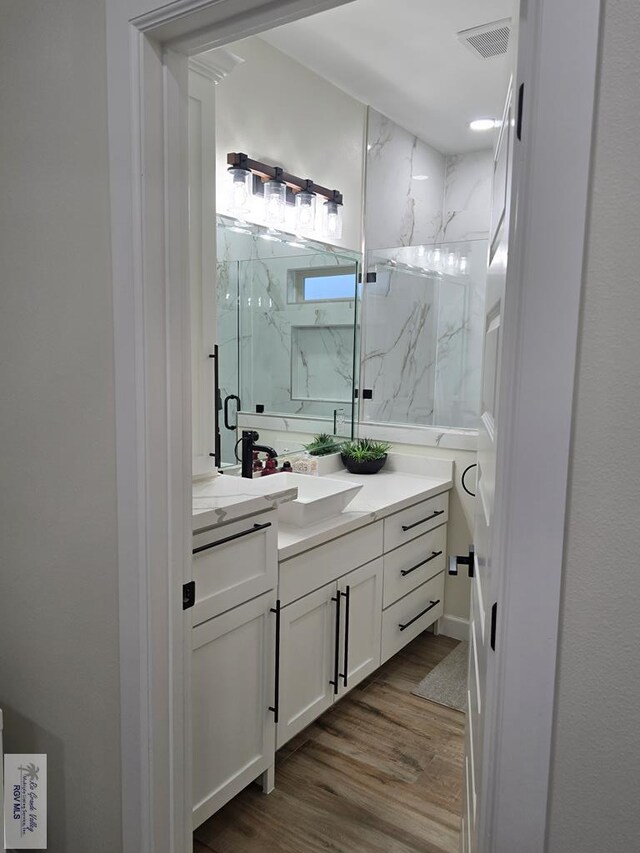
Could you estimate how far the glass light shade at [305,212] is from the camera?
9.47 ft

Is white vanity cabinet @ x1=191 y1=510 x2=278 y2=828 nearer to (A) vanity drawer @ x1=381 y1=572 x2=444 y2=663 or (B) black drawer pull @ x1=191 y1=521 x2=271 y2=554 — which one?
(B) black drawer pull @ x1=191 y1=521 x2=271 y2=554

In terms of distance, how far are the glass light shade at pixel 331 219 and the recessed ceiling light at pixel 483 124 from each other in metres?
0.97

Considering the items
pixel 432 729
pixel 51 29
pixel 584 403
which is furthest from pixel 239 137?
pixel 432 729

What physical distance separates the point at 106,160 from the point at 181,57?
0.25 m

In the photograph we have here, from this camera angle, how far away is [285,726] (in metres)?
2.14

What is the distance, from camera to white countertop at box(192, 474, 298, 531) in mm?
1645

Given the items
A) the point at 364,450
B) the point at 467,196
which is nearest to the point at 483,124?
the point at 467,196

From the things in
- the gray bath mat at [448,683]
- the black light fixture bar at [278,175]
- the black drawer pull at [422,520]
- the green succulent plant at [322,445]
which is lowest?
the gray bath mat at [448,683]

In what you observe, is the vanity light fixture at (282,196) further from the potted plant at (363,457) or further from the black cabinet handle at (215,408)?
the potted plant at (363,457)

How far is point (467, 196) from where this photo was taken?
12.7 ft

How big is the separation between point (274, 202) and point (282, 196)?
52 mm

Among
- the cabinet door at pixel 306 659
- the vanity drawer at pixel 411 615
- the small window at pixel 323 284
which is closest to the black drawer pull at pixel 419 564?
the vanity drawer at pixel 411 615

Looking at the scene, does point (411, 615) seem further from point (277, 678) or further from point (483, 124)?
point (483, 124)

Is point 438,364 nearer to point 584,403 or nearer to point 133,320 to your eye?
point 133,320
